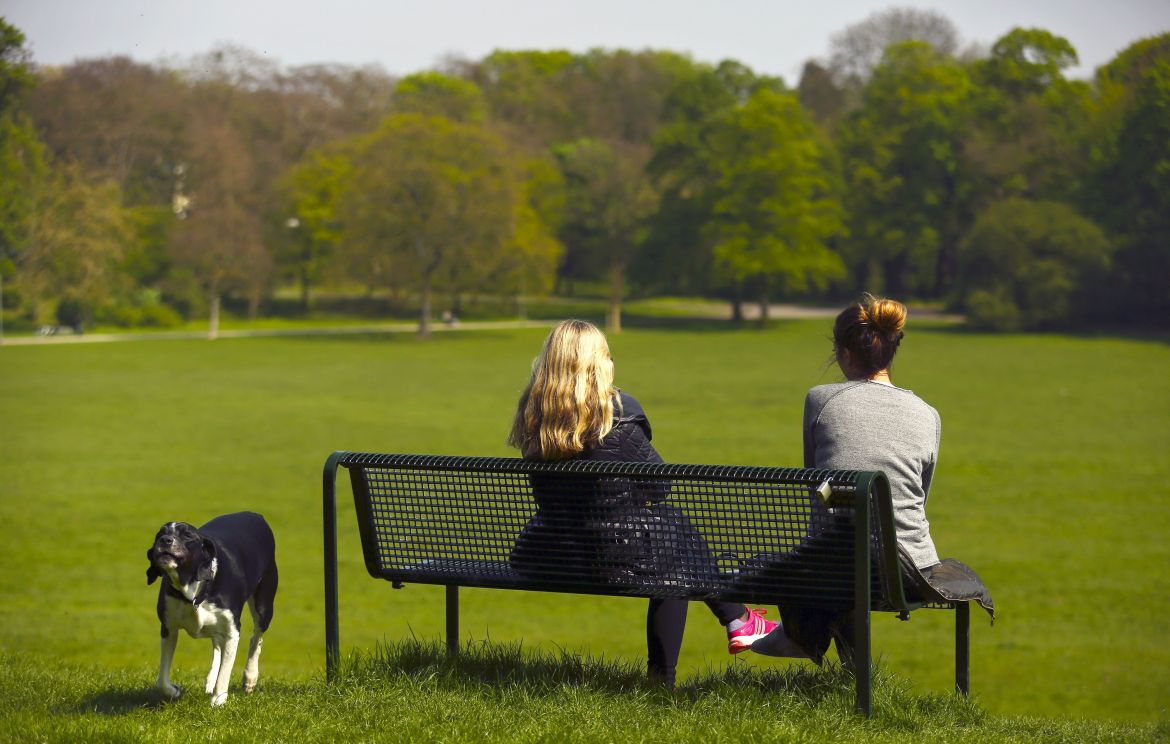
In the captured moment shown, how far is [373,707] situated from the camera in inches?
147

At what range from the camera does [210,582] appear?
3.87m

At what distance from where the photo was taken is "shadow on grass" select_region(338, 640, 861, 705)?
3.87 m

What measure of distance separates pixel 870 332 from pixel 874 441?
32 cm

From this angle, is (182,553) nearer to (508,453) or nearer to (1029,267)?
(508,453)

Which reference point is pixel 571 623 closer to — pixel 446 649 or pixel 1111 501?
pixel 446 649

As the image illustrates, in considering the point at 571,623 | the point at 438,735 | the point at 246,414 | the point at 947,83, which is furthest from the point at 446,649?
the point at 947,83

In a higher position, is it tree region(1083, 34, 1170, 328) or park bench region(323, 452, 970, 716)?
tree region(1083, 34, 1170, 328)

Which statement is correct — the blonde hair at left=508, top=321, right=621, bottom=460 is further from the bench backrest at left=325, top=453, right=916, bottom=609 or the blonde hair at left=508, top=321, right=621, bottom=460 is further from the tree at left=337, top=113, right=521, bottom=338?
the tree at left=337, top=113, right=521, bottom=338

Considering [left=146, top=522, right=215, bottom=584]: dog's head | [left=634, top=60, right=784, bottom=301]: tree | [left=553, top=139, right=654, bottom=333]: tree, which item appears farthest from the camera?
[left=553, top=139, right=654, bottom=333]: tree

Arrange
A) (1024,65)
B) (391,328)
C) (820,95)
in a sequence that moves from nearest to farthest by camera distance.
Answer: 1. (1024,65)
2. (391,328)
3. (820,95)

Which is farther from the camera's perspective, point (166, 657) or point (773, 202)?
point (773, 202)

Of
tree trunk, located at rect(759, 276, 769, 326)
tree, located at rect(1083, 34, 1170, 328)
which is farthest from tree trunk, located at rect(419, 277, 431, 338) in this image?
tree, located at rect(1083, 34, 1170, 328)

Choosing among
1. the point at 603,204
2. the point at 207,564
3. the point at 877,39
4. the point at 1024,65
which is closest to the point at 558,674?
the point at 207,564

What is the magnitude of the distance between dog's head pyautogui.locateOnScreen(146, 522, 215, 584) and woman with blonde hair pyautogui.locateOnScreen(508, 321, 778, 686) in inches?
36.4
